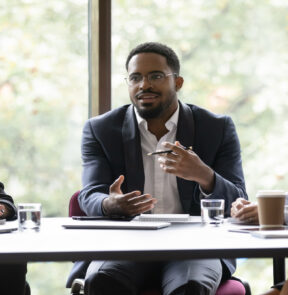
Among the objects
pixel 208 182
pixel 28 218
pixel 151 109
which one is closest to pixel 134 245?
pixel 28 218

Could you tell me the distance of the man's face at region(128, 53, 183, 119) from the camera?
2.85 metres

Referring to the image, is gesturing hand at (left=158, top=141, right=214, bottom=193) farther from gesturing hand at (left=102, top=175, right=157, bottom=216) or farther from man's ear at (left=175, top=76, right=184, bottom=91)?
man's ear at (left=175, top=76, right=184, bottom=91)

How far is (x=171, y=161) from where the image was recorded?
241 cm

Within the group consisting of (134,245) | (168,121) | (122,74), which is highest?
(122,74)

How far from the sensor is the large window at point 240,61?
366 cm

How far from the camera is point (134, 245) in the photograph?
1.54 m

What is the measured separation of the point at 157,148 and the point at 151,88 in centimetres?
29

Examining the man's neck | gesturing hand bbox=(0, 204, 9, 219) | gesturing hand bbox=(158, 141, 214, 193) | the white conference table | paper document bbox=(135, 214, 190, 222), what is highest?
the man's neck

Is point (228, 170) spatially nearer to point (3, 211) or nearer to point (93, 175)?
point (93, 175)

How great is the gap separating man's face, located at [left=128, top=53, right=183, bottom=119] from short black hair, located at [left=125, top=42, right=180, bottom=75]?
29 millimetres

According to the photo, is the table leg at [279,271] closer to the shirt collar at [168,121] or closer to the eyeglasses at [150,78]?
the shirt collar at [168,121]

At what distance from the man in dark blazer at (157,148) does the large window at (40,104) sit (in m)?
0.74

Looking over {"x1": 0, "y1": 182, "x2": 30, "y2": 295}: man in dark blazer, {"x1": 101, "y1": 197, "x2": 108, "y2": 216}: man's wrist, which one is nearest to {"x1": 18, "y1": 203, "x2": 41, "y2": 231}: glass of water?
{"x1": 0, "y1": 182, "x2": 30, "y2": 295}: man in dark blazer

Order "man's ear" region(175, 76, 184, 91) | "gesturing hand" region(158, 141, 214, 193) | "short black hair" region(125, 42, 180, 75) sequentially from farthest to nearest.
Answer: "man's ear" region(175, 76, 184, 91)
"short black hair" region(125, 42, 180, 75)
"gesturing hand" region(158, 141, 214, 193)
